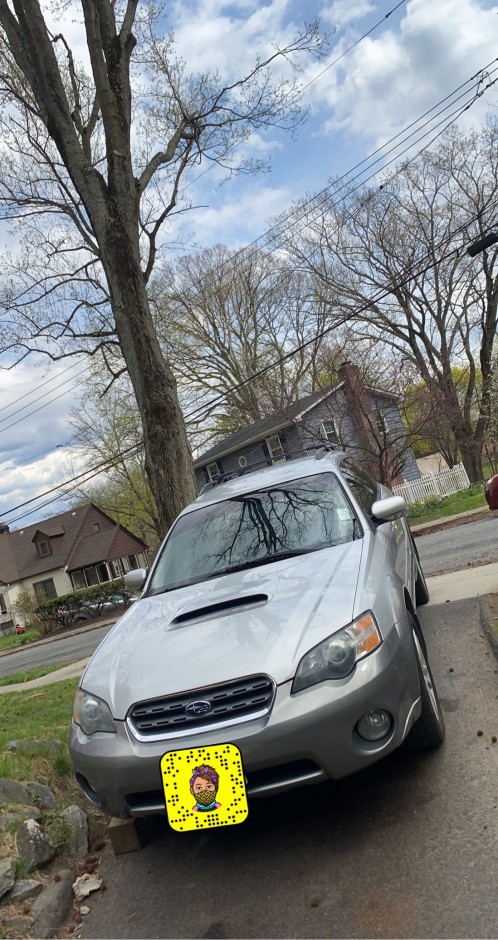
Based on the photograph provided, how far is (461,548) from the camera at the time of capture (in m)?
11.6

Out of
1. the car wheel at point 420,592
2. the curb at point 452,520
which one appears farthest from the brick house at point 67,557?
the car wheel at point 420,592

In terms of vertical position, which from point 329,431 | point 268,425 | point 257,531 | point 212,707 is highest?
point 268,425

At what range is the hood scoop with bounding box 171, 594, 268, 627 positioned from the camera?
3389 millimetres

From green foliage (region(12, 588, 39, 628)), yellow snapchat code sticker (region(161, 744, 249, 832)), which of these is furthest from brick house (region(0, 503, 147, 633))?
yellow snapchat code sticker (region(161, 744, 249, 832))

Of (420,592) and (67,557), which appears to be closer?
(420,592)

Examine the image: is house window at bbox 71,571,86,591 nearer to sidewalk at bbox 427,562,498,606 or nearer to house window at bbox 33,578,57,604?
house window at bbox 33,578,57,604

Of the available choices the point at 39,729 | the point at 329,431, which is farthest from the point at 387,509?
the point at 329,431

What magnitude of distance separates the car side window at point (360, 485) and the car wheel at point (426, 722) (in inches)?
45.8

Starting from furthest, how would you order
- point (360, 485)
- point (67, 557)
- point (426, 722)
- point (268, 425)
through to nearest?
1. point (67, 557)
2. point (268, 425)
3. point (360, 485)
4. point (426, 722)

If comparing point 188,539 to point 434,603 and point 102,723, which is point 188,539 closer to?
point 102,723

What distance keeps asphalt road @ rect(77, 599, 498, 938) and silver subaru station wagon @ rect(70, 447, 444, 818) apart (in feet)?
1.03

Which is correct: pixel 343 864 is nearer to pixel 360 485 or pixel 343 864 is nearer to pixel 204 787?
pixel 204 787

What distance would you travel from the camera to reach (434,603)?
6.88 metres

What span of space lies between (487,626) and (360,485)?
143cm
